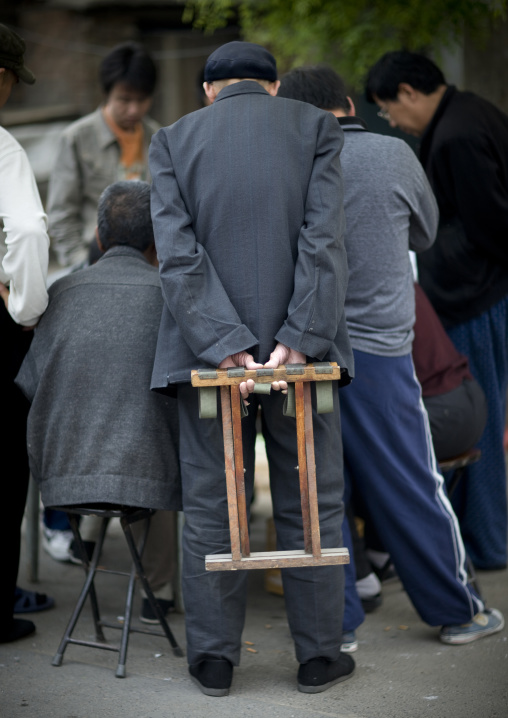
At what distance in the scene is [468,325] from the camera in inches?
154

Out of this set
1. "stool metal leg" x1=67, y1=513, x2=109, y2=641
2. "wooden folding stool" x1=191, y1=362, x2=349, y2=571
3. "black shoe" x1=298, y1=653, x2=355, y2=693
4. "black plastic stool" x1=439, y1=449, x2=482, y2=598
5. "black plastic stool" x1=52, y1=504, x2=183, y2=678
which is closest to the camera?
"wooden folding stool" x1=191, y1=362, x2=349, y2=571

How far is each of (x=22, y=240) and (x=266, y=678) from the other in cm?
161

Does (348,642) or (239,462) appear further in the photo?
(348,642)

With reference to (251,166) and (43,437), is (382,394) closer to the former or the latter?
(251,166)

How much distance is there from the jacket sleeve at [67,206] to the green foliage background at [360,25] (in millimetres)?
1437

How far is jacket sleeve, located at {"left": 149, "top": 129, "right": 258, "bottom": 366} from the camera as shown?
2.52 meters

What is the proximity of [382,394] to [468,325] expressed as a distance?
3.35ft

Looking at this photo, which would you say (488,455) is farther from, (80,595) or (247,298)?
(80,595)


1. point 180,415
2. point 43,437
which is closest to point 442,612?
point 180,415

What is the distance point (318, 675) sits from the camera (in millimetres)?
2793

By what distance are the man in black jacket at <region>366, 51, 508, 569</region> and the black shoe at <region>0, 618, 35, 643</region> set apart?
1882 mm

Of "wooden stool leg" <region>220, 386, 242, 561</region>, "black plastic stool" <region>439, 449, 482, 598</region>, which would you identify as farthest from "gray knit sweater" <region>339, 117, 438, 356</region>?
"wooden stool leg" <region>220, 386, 242, 561</region>

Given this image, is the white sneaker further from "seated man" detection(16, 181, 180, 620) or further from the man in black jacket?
the man in black jacket

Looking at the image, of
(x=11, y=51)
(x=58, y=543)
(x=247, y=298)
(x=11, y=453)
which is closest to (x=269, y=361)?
(x=247, y=298)
